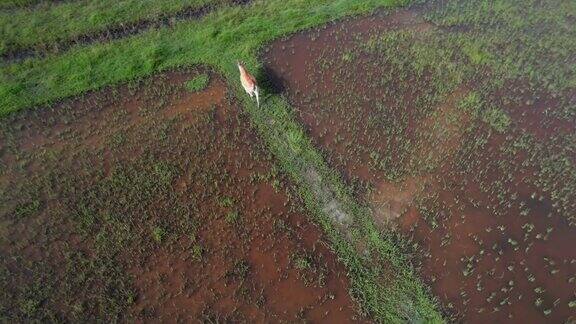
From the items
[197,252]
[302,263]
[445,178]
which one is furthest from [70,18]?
[445,178]

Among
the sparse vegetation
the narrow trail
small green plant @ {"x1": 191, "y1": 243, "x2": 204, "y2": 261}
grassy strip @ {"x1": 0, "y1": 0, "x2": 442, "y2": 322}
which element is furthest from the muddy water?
small green plant @ {"x1": 191, "y1": 243, "x2": 204, "y2": 261}

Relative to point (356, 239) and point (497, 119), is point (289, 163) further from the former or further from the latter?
point (497, 119)

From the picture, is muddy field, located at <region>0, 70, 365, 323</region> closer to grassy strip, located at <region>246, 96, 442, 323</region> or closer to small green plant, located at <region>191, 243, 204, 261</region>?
small green plant, located at <region>191, 243, 204, 261</region>

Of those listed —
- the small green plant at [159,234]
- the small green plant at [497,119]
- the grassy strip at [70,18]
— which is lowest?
the small green plant at [497,119]

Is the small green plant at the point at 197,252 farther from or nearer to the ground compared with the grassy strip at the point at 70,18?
nearer to the ground

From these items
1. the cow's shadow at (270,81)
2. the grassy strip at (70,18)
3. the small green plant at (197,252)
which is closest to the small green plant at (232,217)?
the small green plant at (197,252)

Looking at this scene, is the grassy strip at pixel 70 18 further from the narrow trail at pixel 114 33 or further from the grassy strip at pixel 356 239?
the grassy strip at pixel 356 239
